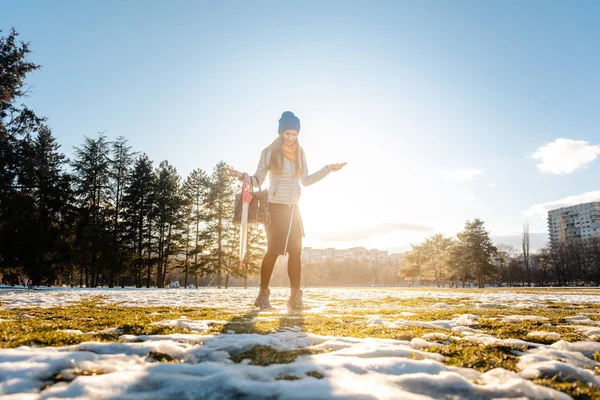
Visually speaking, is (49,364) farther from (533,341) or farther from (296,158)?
(296,158)

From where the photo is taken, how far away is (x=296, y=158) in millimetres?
5484

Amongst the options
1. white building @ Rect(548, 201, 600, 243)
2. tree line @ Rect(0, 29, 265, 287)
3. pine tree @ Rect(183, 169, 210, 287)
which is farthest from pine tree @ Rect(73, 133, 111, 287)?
white building @ Rect(548, 201, 600, 243)

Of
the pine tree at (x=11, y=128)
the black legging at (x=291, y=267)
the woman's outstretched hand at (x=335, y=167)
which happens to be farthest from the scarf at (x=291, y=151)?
the pine tree at (x=11, y=128)

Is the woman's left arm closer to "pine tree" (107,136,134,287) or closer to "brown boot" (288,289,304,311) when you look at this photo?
"brown boot" (288,289,304,311)

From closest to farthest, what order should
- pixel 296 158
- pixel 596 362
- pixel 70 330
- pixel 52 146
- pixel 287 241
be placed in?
pixel 596 362 < pixel 70 330 < pixel 287 241 < pixel 296 158 < pixel 52 146

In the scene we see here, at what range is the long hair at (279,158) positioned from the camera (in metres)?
5.30

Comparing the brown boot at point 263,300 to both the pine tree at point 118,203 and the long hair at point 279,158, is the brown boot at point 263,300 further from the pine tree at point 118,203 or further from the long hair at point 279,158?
the pine tree at point 118,203

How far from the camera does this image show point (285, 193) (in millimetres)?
5277

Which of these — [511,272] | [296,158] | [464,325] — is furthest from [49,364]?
[511,272]

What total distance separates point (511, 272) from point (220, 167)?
74.9 metres

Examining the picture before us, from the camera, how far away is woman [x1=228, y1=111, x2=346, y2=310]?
5152 mm

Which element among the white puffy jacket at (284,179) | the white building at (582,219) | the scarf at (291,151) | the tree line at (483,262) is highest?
the white building at (582,219)

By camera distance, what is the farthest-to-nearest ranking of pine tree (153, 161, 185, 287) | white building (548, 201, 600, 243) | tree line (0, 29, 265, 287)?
white building (548, 201, 600, 243) < pine tree (153, 161, 185, 287) < tree line (0, 29, 265, 287)

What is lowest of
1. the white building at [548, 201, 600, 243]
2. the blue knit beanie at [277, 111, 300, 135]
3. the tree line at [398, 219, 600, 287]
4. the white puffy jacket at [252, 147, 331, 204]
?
the tree line at [398, 219, 600, 287]
